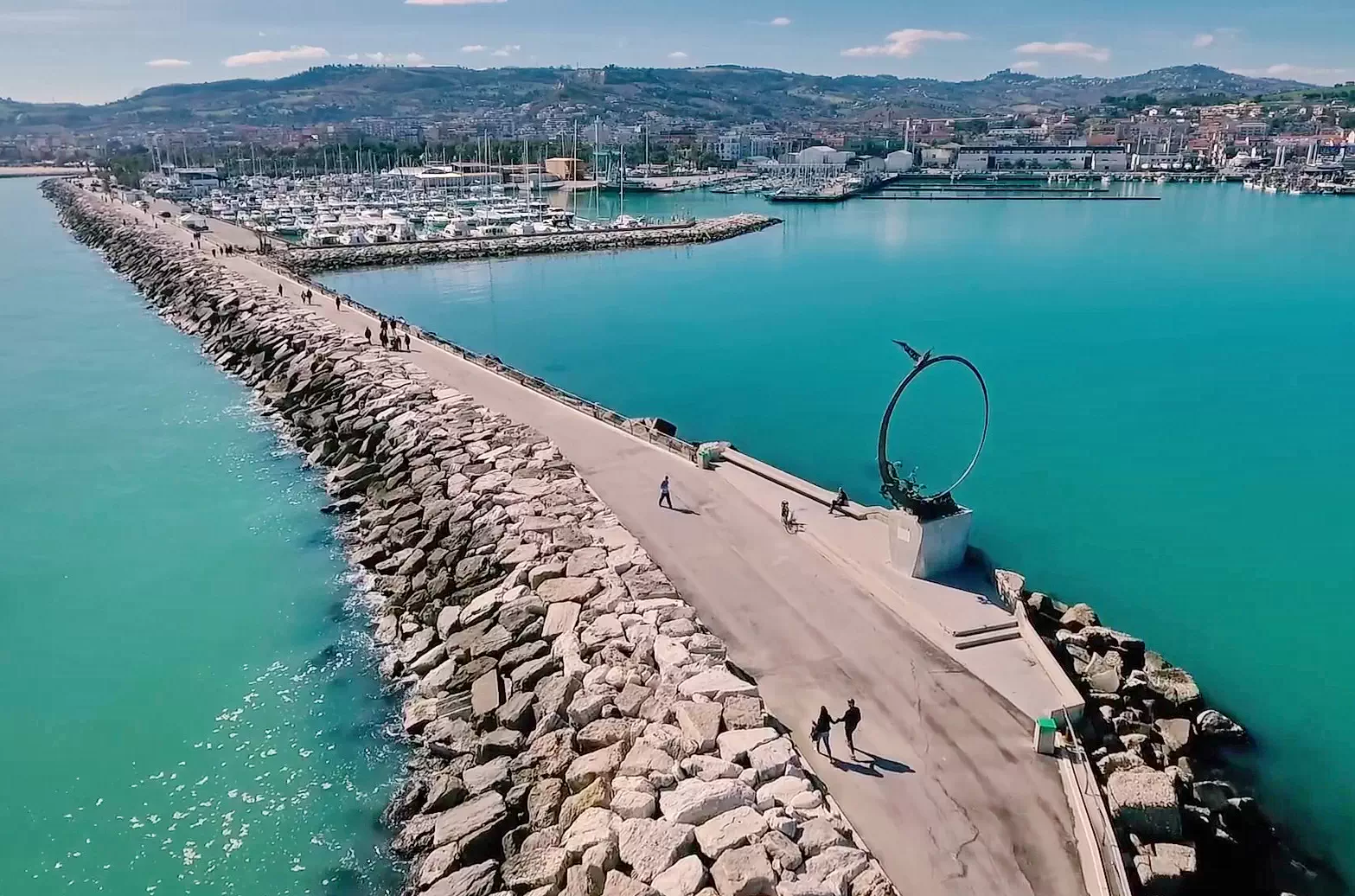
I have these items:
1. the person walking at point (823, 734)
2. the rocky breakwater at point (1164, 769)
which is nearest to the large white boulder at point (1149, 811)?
the rocky breakwater at point (1164, 769)

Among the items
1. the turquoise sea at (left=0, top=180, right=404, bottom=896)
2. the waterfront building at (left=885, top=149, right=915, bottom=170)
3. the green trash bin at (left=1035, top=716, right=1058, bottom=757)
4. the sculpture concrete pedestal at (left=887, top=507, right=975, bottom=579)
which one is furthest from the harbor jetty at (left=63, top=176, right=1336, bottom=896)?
the waterfront building at (left=885, top=149, right=915, bottom=170)

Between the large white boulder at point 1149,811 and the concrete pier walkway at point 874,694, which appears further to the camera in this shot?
the large white boulder at point 1149,811

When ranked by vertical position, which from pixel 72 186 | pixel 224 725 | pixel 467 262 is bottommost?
pixel 224 725

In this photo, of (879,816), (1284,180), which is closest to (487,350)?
(879,816)

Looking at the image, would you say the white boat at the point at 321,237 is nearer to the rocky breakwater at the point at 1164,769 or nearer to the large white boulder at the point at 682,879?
the rocky breakwater at the point at 1164,769

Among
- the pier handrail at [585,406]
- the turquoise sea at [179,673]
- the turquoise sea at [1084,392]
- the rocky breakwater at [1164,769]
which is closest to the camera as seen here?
the rocky breakwater at [1164,769]

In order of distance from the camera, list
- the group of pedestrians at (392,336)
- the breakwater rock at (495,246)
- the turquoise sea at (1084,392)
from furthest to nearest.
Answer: the breakwater rock at (495,246)
the group of pedestrians at (392,336)
the turquoise sea at (1084,392)

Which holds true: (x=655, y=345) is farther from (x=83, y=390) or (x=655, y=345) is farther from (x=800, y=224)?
(x=800, y=224)

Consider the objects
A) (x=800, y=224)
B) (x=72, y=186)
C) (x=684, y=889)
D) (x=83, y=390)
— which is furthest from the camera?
(x=72, y=186)
